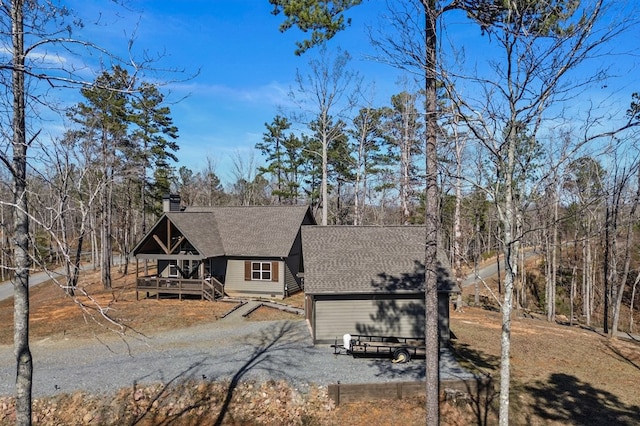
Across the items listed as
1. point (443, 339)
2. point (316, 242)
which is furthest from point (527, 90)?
point (316, 242)

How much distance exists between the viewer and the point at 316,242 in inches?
756

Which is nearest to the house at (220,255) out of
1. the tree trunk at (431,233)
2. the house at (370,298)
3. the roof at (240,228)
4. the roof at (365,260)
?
the roof at (240,228)

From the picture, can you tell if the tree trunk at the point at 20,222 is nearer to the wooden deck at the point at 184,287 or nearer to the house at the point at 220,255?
the house at the point at 220,255

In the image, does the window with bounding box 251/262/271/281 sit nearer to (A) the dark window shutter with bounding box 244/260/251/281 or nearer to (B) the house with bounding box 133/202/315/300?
(B) the house with bounding box 133/202/315/300

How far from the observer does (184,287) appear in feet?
80.7

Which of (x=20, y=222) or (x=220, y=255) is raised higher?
(x=20, y=222)

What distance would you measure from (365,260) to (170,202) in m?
16.5

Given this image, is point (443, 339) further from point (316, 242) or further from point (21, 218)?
point (21, 218)

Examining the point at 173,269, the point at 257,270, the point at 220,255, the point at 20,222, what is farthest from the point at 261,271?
the point at 20,222

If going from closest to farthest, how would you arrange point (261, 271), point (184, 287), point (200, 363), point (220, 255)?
point (200, 363), point (184, 287), point (220, 255), point (261, 271)

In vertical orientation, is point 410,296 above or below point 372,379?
above

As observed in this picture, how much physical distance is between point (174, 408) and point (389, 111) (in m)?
26.3

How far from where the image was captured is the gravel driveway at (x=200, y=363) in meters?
12.8

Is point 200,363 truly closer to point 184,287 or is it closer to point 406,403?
point 406,403
